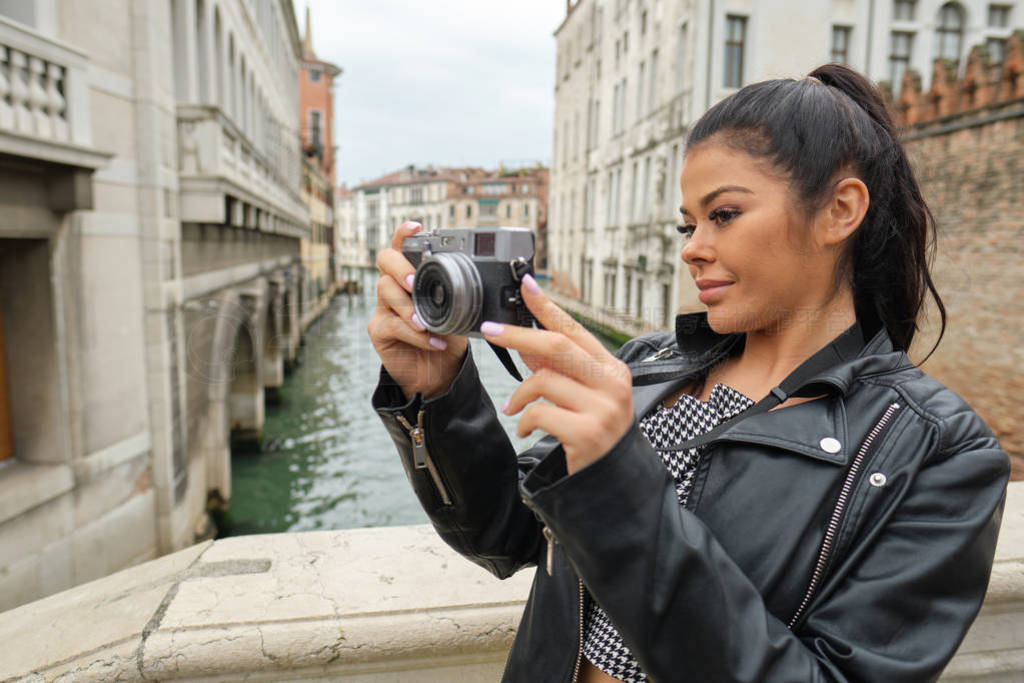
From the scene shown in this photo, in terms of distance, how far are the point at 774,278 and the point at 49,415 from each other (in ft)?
16.4

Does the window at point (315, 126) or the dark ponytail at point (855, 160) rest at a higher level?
the window at point (315, 126)

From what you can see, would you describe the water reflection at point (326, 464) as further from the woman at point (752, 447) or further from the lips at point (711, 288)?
the lips at point (711, 288)

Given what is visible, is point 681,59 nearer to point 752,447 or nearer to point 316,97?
point 752,447

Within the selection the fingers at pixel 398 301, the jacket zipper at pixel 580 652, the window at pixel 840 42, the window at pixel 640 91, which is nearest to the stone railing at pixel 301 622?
the jacket zipper at pixel 580 652

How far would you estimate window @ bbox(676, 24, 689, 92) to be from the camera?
1531 cm

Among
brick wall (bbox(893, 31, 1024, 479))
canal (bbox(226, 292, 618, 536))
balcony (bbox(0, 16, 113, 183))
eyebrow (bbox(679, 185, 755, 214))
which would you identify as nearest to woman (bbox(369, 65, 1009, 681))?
eyebrow (bbox(679, 185, 755, 214))

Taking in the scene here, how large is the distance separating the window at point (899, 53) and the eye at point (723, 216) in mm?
16846

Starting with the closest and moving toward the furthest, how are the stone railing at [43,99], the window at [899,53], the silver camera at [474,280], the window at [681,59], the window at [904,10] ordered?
1. the silver camera at [474,280]
2. the stone railing at [43,99]
3. the window at [904,10]
4. the window at [899,53]
5. the window at [681,59]

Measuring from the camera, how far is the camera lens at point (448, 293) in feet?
3.19

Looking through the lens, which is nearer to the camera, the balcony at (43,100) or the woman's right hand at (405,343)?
the woman's right hand at (405,343)

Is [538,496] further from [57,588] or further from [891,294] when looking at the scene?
[57,588]

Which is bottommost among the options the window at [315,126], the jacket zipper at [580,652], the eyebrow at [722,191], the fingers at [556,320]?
the jacket zipper at [580,652]

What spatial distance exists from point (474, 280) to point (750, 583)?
1.73 feet

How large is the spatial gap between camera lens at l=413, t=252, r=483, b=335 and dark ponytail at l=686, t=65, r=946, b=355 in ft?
1.23
